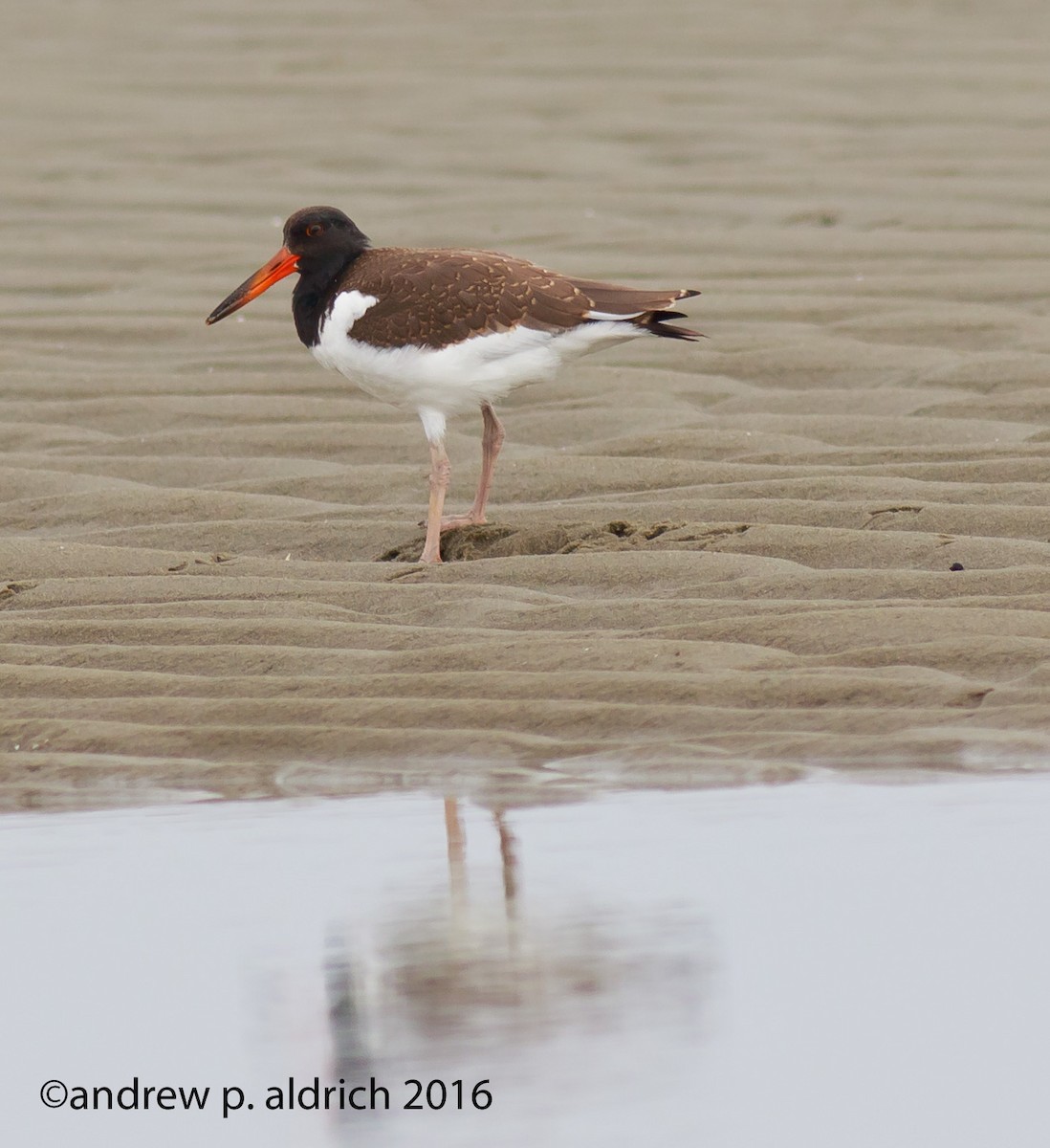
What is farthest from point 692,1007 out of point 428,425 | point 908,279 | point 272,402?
point 908,279

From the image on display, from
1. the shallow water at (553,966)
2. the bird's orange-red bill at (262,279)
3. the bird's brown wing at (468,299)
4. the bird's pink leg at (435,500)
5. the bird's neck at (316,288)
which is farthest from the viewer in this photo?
the bird's orange-red bill at (262,279)

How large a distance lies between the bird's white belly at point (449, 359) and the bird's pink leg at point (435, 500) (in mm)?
183

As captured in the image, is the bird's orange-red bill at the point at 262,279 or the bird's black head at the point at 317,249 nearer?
the bird's black head at the point at 317,249

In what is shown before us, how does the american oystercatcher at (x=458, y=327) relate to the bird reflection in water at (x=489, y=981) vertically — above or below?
above

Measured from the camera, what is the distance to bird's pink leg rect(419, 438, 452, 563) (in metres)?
7.02

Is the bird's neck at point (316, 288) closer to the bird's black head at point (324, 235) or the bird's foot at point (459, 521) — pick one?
the bird's black head at point (324, 235)

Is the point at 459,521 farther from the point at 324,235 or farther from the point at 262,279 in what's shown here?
the point at 262,279

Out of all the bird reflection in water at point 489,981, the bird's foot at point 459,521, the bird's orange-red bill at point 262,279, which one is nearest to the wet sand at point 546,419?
the bird's foot at point 459,521

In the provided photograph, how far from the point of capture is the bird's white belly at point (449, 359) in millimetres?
7430

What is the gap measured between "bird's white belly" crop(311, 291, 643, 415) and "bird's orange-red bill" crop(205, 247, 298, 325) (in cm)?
43

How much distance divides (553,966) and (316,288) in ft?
14.4

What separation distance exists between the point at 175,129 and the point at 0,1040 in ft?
34.0

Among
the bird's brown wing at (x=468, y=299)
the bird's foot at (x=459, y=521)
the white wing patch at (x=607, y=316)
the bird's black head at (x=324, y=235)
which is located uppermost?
the bird's black head at (x=324, y=235)

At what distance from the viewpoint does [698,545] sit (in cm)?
668
